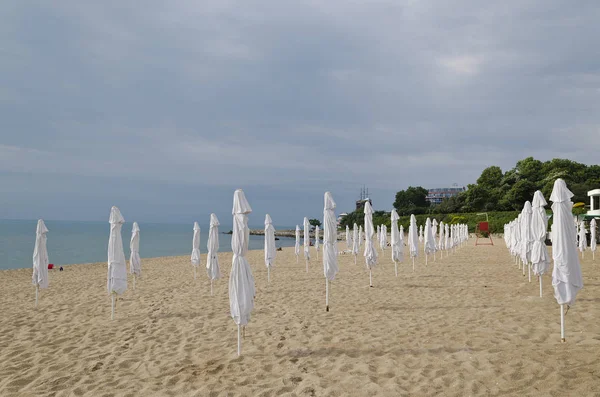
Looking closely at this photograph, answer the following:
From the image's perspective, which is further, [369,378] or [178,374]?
[178,374]

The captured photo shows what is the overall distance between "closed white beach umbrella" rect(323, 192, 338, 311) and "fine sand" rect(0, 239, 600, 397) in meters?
0.89

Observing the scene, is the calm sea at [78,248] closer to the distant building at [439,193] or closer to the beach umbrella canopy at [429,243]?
the beach umbrella canopy at [429,243]

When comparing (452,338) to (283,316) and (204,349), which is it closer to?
(283,316)

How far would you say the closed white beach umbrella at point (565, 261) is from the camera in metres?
6.02

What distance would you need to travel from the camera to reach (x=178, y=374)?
5375 mm

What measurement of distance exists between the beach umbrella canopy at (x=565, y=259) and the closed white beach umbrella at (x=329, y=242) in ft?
14.8

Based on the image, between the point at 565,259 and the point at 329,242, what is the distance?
4756mm

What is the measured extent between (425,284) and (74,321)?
10117 mm

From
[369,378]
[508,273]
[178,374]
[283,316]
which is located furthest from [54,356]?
[508,273]

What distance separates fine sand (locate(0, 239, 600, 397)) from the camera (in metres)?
4.83

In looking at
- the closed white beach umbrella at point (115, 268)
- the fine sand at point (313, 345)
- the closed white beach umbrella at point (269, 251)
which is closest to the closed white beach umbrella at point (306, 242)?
the closed white beach umbrella at point (269, 251)

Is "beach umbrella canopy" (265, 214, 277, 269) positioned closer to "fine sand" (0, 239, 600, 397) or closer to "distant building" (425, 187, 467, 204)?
"fine sand" (0, 239, 600, 397)

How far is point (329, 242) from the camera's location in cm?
918

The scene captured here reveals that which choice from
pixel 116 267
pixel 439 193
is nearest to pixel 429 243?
pixel 116 267
